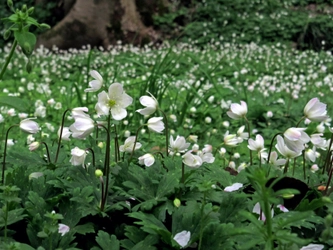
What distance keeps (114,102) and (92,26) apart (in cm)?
957

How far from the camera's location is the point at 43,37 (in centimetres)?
1087

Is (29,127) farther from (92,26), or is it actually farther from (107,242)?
(92,26)

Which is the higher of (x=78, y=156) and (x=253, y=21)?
(x=78, y=156)

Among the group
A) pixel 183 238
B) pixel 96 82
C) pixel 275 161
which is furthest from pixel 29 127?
pixel 275 161

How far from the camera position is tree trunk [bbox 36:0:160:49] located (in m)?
10.8

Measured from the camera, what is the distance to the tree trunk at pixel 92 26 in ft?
35.3

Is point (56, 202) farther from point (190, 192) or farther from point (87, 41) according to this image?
point (87, 41)

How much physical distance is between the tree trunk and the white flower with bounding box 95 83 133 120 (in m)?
9.21

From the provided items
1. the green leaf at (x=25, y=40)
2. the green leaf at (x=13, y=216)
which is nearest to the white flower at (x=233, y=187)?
the green leaf at (x=13, y=216)

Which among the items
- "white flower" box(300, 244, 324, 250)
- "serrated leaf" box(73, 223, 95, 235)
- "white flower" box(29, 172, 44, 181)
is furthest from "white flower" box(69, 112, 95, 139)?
"white flower" box(300, 244, 324, 250)

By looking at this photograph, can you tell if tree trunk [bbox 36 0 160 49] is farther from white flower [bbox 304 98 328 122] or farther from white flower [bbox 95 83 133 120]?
white flower [bbox 95 83 133 120]

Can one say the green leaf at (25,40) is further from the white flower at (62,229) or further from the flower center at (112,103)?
the white flower at (62,229)

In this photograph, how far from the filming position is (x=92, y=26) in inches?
426

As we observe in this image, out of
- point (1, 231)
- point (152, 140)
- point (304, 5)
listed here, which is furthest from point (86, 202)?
point (304, 5)
